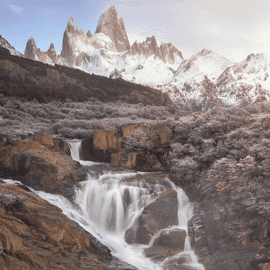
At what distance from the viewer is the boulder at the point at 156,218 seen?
430 inches

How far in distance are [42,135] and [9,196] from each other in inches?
391

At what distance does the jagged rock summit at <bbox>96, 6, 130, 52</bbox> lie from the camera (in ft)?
531

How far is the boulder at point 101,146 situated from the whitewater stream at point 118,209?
4684 mm

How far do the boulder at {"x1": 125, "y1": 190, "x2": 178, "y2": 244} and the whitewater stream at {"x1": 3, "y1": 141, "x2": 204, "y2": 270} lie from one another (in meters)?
0.26

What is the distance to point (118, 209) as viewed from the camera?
12.1m

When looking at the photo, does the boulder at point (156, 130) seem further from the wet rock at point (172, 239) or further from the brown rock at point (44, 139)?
the wet rock at point (172, 239)

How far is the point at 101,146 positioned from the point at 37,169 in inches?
264

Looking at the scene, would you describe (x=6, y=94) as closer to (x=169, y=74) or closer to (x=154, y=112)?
(x=154, y=112)

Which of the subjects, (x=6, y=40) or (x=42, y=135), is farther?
(x=6, y=40)

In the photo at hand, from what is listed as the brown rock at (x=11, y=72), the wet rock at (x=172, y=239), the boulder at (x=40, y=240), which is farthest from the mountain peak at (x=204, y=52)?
the boulder at (x=40, y=240)

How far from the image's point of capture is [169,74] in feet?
485

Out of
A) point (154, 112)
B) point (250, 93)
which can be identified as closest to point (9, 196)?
point (154, 112)

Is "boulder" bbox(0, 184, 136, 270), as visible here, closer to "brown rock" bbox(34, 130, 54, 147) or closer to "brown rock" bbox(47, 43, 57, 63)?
"brown rock" bbox(34, 130, 54, 147)

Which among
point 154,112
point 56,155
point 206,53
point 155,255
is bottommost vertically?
point 155,255
